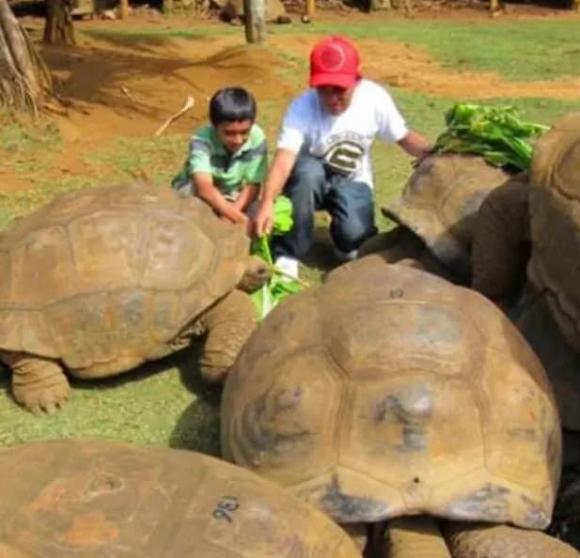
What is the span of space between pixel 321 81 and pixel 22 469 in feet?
10.0

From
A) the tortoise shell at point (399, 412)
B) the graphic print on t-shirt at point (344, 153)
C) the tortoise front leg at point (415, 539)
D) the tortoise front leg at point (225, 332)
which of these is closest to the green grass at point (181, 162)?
the tortoise front leg at point (225, 332)

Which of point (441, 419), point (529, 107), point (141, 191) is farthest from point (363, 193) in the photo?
point (529, 107)

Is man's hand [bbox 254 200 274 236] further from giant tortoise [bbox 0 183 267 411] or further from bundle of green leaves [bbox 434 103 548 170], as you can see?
bundle of green leaves [bbox 434 103 548 170]

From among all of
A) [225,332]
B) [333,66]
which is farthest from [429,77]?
[225,332]

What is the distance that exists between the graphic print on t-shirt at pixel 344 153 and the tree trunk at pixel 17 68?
318 centimetres

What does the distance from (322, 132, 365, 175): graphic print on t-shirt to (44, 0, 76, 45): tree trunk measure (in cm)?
713

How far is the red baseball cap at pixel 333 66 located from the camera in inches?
207

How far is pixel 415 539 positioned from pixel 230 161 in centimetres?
273

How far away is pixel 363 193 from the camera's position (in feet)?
18.5

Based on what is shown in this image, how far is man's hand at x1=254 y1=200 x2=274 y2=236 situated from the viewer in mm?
5047

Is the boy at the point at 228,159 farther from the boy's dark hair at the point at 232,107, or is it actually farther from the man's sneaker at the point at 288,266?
the man's sneaker at the point at 288,266

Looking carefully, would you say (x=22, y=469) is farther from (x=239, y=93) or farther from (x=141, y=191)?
(x=239, y=93)

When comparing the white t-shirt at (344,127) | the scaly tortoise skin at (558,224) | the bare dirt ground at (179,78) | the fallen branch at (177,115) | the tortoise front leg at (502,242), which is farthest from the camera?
the bare dirt ground at (179,78)

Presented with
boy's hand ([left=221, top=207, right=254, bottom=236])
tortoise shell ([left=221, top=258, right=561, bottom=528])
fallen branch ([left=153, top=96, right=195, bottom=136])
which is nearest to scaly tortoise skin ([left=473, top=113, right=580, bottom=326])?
tortoise shell ([left=221, top=258, right=561, bottom=528])
